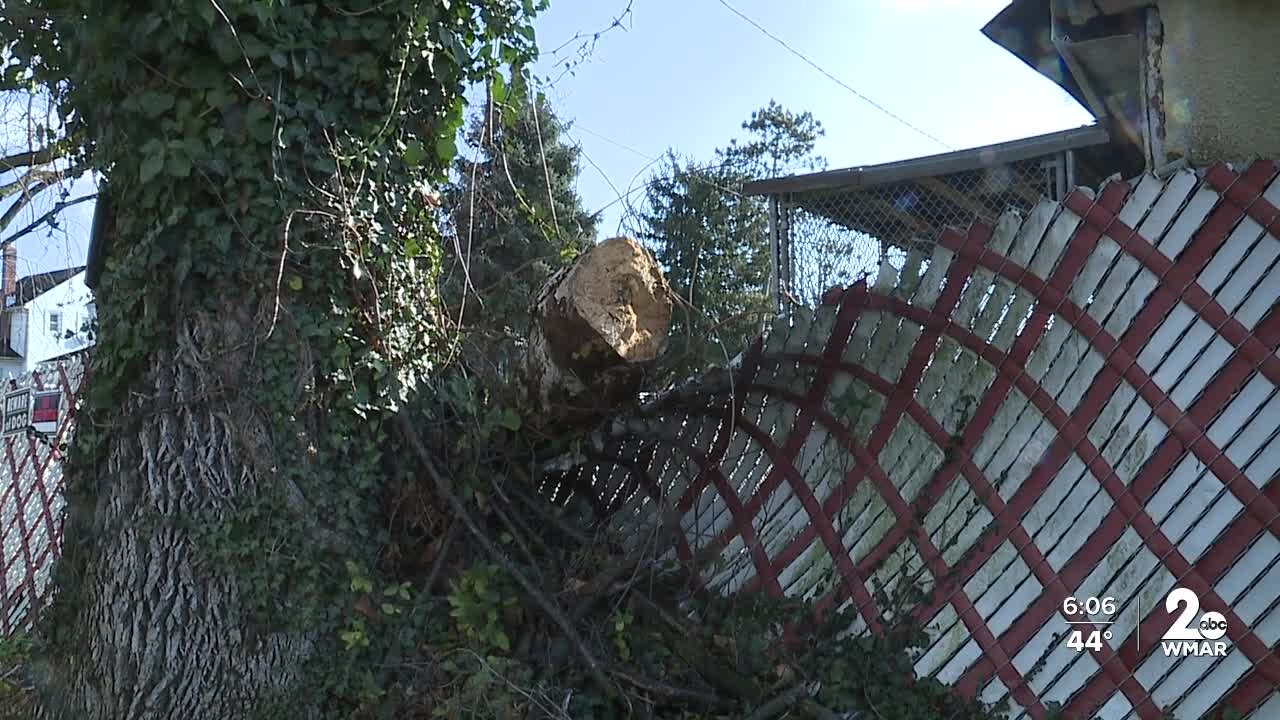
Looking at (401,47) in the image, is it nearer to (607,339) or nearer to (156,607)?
(607,339)

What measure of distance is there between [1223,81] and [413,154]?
2954 mm

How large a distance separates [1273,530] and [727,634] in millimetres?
1692

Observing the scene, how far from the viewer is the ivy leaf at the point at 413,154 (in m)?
3.83

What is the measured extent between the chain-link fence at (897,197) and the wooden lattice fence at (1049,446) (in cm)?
→ 298

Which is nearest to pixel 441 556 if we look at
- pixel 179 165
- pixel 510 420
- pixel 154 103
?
pixel 510 420

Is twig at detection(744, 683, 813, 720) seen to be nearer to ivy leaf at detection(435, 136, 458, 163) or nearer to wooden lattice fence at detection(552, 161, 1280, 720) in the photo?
wooden lattice fence at detection(552, 161, 1280, 720)

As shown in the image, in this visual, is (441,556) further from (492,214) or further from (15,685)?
(15,685)

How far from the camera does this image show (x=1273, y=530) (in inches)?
104

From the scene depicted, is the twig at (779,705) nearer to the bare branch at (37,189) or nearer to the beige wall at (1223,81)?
the beige wall at (1223,81)

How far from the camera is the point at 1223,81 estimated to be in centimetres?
373

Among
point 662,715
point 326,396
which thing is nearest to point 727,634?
point 662,715

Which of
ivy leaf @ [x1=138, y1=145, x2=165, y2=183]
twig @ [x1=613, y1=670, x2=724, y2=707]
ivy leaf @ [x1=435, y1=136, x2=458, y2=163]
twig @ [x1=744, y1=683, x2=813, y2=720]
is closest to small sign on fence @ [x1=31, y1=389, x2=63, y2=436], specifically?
ivy leaf @ [x1=138, y1=145, x2=165, y2=183]

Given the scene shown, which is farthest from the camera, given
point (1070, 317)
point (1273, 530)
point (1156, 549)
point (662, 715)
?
point (662, 715)

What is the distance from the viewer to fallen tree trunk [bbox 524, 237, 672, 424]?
10.8 ft
